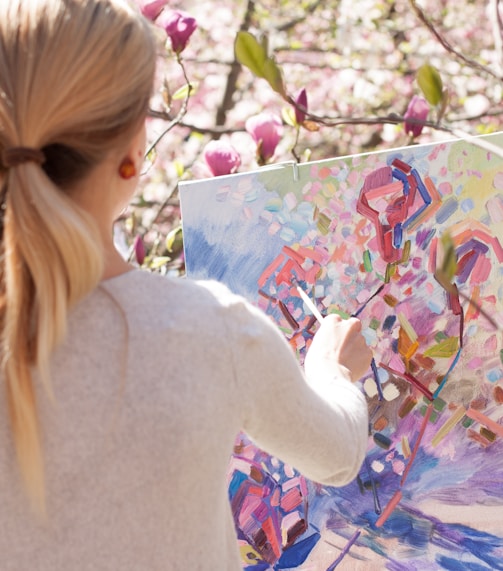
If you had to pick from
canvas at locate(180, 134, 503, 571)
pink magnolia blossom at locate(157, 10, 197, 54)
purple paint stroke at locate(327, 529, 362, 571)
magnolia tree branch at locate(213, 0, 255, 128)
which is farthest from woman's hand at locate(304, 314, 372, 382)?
magnolia tree branch at locate(213, 0, 255, 128)

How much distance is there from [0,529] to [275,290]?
Answer: 79 centimetres

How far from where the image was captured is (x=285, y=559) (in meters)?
1.54

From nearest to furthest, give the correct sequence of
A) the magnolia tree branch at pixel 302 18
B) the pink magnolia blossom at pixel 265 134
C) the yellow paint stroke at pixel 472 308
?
the yellow paint stroke at pixel 472 308 < the pink magnolia blossom at pixel 265 134 < the magnolia tree branch at pixel 302 18

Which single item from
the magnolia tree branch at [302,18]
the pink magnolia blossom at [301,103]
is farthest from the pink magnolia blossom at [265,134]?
the magnolia tree branch at [302,18]

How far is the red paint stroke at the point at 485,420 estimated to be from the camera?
1.42m

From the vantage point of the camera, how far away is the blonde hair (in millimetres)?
805

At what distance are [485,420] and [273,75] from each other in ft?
2.27

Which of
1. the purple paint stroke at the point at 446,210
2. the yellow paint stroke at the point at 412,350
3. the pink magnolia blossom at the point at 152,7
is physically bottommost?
the yellow paint stroke at the point at 412,350

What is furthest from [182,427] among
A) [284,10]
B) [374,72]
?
[284,10]

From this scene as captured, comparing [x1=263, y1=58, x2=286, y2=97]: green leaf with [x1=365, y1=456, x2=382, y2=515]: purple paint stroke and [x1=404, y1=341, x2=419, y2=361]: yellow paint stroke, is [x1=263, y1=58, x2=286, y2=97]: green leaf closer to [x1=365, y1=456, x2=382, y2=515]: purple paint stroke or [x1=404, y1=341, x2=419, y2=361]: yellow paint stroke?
[x1=404, y1=341, x2=419, y2=361]: yellow paint stroke

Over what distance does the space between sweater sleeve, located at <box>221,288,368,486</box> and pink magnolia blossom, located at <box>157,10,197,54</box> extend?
125cm

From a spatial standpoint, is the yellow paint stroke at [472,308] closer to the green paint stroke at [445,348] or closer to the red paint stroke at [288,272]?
the green paint stroke at [445,348]

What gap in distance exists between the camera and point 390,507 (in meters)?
1.48

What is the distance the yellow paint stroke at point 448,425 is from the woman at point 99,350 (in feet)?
1.95
